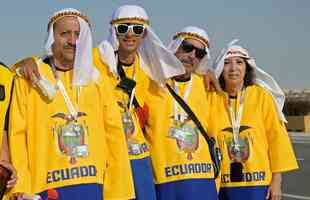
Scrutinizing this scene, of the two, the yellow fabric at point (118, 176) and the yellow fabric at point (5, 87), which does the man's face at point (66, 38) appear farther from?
the yellow fabric at point (118, 176)

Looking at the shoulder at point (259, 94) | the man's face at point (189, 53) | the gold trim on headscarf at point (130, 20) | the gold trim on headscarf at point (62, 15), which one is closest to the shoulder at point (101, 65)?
the gold trim on headscarf at point (130, 20)

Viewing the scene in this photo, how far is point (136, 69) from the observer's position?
5.36 m

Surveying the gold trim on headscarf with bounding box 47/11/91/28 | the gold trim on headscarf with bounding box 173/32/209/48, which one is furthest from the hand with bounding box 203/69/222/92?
the gold trim on headscarf with bounding box 47/11/91/28

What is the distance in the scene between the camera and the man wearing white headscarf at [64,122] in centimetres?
428

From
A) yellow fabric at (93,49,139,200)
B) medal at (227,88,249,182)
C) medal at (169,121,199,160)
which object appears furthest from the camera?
medal at (227,88,249,182)

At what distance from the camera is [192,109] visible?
17.8ft

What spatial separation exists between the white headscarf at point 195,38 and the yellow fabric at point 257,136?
256mm

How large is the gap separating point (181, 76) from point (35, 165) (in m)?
1.75

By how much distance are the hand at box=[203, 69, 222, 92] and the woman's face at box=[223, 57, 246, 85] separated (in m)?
0.16

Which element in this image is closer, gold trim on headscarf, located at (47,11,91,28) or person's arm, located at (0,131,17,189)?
person's arm, located at (0,131,17,189)

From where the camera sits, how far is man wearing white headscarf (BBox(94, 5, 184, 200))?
16.5 ft

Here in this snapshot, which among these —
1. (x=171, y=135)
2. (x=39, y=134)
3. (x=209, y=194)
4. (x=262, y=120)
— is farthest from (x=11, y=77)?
(x=262, y=120)

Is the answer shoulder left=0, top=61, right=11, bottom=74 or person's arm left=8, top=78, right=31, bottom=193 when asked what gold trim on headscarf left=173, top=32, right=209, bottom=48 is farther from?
shoulder left=0, top=61, right=11, bottom=74

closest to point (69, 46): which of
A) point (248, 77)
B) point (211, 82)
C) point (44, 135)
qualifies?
point (44, 135)
